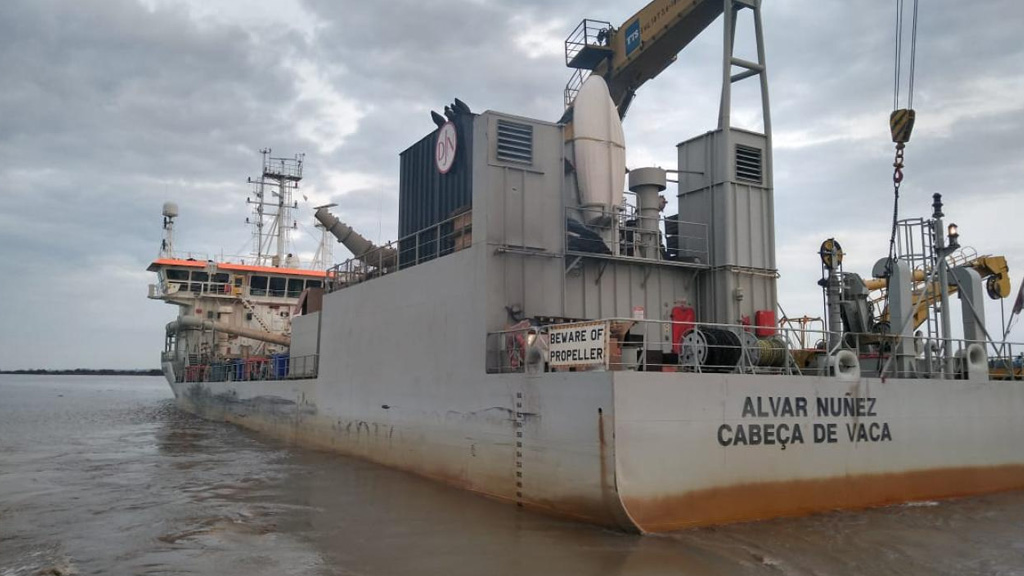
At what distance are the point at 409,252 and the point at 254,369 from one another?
12708 millimetres

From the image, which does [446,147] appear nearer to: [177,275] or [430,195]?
[430,195]

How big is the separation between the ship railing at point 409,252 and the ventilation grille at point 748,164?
6.06m

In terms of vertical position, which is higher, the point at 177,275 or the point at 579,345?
the point at 177,275

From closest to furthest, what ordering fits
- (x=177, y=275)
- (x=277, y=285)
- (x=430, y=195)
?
1. (x=430, y=195)
2. (x=177, y=275)
3. (x=277, y=285)

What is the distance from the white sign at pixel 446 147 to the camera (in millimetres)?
15375

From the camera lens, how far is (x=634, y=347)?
11477 millimetres

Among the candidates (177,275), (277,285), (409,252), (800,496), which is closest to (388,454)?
(409,252)

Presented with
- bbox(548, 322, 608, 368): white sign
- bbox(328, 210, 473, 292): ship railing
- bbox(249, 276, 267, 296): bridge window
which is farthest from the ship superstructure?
bbox(548, 322, 608, 368): white sign

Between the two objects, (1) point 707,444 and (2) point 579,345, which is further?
(2) point 579,345

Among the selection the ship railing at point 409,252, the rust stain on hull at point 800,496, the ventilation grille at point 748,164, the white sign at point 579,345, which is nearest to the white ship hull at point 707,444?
the rust stain on hull at point 800,496

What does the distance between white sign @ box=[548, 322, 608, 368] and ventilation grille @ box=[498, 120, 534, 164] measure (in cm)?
378

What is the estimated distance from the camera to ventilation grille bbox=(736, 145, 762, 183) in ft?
51.2

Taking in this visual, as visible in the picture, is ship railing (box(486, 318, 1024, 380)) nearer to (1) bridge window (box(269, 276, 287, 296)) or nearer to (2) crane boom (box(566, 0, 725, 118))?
(2) crane boom (box(566, 0, 725, 118))

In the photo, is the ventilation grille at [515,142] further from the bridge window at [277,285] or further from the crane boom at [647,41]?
the bridge window at [277,285]
